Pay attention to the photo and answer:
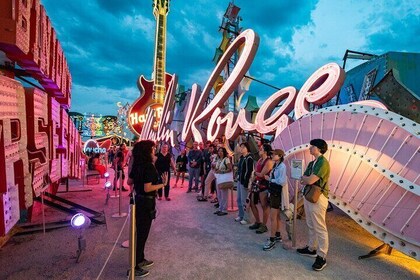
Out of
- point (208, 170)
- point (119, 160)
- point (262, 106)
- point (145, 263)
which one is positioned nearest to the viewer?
point (145, 263)

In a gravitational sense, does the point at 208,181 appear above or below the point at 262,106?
below

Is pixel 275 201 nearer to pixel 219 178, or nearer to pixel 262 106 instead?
pixel 219 178

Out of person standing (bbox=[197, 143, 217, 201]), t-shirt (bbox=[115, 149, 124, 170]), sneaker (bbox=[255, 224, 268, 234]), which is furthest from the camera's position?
t-shirt (bbox=[115, 149, 124, 170])

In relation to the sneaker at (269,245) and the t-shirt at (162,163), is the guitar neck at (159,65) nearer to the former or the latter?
the t-shirt at (162,163)

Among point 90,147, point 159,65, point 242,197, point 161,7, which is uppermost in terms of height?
point 161,7

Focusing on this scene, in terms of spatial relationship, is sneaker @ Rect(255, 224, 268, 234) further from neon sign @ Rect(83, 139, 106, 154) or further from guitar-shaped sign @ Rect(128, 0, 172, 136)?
guitar-shaped sign @ Rect(128, 0, 172, 136)

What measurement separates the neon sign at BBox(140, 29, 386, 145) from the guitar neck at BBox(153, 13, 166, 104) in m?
15.8

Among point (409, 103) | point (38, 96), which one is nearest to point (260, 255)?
point (409, 103)

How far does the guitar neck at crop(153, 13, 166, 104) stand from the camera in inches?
1073

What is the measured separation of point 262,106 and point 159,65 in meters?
22.8

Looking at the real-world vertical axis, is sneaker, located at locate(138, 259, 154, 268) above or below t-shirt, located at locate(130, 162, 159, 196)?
below

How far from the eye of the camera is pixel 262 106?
7.86 metres

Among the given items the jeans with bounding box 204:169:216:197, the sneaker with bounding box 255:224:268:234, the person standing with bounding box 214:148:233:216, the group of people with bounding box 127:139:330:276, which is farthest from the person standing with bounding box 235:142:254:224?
the jeans with bounding box 204:169:216:197

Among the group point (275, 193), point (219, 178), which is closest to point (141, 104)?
point (219, 178)
